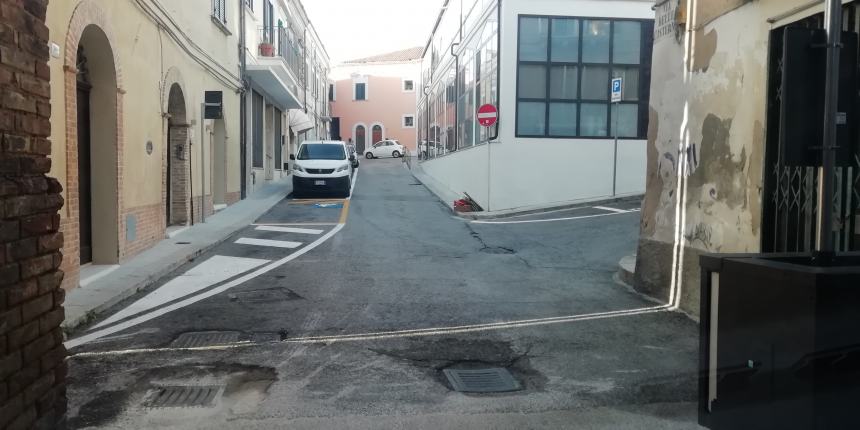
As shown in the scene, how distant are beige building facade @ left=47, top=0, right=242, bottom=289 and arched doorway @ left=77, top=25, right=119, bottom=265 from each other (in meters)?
0.01

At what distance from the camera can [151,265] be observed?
1016 cm

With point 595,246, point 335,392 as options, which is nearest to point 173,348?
point 335,392

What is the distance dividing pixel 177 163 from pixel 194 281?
5620 millimetres

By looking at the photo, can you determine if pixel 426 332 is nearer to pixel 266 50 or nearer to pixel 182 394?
pixel 182 394

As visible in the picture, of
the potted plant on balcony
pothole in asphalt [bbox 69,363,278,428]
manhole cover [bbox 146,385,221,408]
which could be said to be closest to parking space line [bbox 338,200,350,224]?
the potted plant on balcony

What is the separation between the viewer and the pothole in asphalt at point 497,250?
12.4 meters

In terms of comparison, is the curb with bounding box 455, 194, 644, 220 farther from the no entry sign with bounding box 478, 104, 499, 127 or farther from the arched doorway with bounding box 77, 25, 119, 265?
the arched doorway with bounding box 77, 25, 119, 265

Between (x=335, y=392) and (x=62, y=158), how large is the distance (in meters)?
5.19

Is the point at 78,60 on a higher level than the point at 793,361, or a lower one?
higher

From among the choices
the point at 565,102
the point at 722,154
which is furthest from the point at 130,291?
the point at 565,102

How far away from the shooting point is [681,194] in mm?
8023

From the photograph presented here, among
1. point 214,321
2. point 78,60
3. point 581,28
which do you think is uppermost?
point 581,28

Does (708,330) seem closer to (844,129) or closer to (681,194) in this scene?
(844,129)

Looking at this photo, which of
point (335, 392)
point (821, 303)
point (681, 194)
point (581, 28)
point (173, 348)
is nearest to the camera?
point (821, 303)
